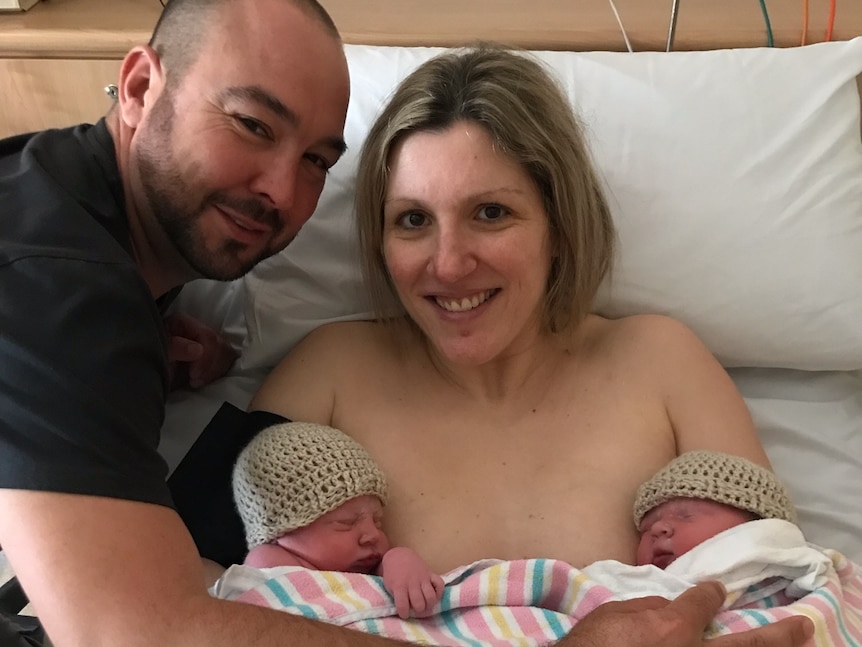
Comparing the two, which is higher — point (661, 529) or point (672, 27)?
point (672, 27)

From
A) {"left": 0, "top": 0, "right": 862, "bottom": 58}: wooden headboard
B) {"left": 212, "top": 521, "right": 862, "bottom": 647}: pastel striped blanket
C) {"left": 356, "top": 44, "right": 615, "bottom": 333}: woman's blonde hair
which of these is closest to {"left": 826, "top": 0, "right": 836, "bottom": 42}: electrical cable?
{"left": 0, "top": 0, "right": 862, "bottom": 58}: wooden headboard

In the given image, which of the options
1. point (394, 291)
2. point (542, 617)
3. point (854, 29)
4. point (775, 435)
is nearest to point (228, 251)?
point (394, 291)

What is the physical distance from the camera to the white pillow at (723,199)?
1486 mm

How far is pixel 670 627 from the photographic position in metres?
0.96

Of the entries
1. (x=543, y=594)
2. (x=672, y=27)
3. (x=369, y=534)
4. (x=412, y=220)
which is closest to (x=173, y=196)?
(x=412, y=220)

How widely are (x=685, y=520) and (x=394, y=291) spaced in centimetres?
62

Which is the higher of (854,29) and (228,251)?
(854,29)

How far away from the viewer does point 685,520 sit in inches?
45.2

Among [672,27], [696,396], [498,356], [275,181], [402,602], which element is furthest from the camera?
[672,27]

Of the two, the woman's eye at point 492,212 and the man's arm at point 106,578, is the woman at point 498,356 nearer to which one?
the woman's eye at point 492,212

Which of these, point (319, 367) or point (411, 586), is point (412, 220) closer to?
point (319, 367)

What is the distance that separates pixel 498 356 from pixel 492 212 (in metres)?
0.30

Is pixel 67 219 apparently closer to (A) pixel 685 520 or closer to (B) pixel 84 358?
(B) pixel 84 358

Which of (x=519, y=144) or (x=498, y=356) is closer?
(x=519, y=144)
